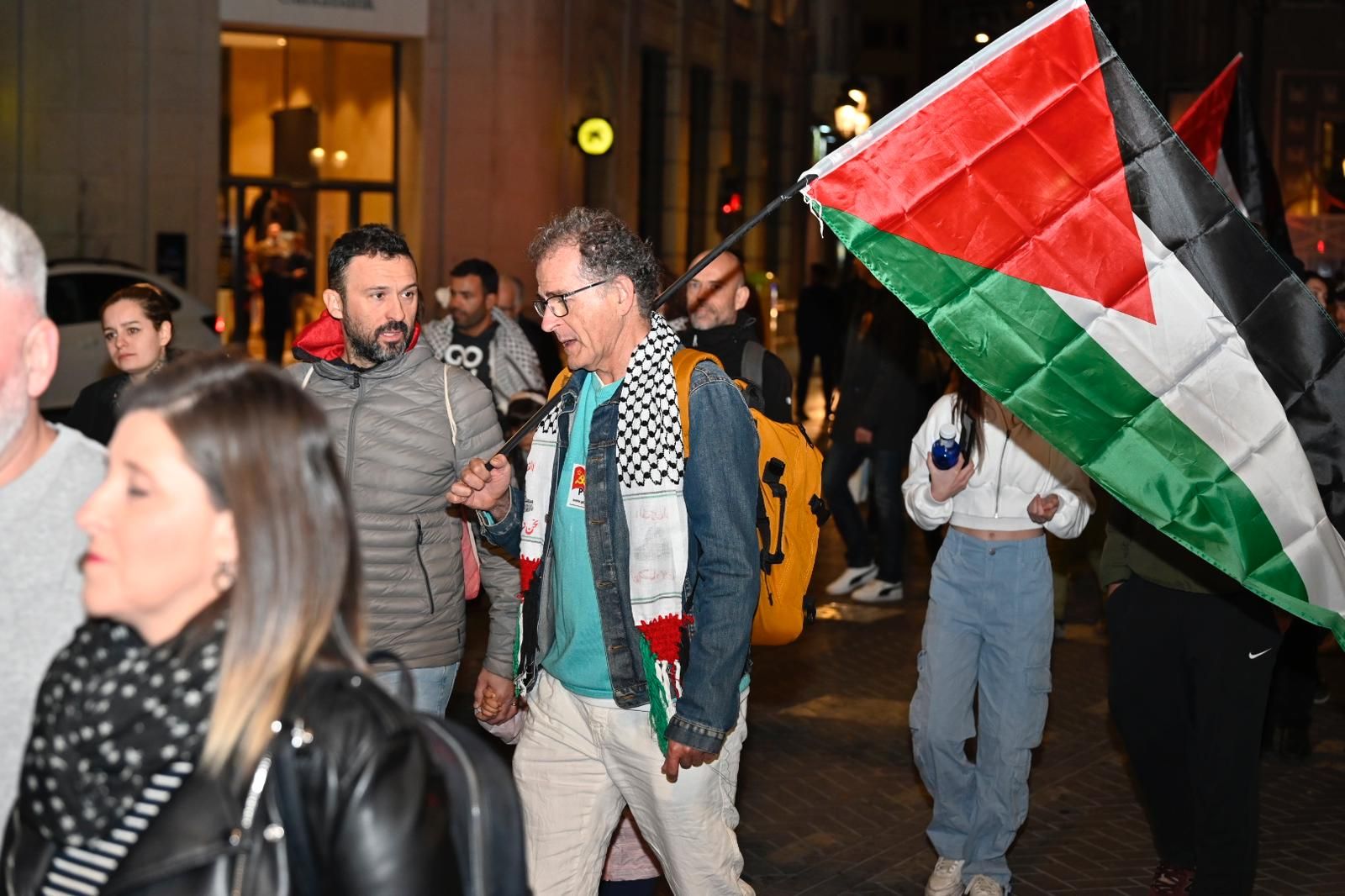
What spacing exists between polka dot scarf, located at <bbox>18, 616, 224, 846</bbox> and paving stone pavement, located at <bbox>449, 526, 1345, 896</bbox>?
13.4 ft

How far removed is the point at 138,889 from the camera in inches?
86.4

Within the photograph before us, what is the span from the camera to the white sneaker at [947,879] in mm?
5961

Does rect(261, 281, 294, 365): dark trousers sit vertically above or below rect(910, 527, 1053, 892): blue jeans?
above

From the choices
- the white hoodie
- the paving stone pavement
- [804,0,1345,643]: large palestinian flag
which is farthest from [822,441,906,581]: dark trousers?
[804,0,1345,643]: large palestinian flag

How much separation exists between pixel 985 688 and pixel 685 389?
2.25 meters

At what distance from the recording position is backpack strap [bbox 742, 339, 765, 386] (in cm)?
783

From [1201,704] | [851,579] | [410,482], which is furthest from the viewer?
[851,579]

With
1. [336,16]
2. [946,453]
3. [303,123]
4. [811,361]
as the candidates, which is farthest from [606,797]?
[811,361]

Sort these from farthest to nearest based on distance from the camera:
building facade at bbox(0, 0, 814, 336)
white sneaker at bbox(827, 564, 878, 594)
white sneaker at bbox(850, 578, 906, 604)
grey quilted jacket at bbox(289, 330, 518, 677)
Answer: building facade at bbox(0, 0, 814, 336)
white sneaker at bbox(827, 564, 878, 594)
white sneaker at bbox(850, 578, 906, 604)
grey quilted jacket at bbox(289, 330, 518, 677)

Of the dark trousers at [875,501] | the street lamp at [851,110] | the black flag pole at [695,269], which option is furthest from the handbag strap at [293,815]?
the street lamp at [851,110]

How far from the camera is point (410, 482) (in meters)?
4.65

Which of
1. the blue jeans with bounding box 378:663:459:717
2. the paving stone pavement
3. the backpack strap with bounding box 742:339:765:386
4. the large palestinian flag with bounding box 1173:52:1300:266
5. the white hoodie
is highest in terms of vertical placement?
the large palestinian flag with bounding box 1173:52:1300:266

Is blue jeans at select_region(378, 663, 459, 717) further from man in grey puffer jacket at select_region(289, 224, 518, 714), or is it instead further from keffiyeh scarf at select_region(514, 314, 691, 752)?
keffiyeh scarf at select_region(514, 314, 691, 752)

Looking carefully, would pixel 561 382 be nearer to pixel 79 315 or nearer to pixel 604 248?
pixel 604 248
